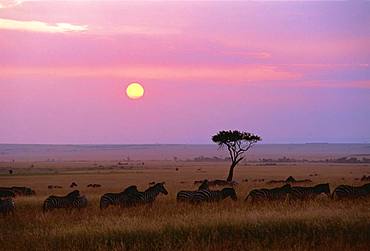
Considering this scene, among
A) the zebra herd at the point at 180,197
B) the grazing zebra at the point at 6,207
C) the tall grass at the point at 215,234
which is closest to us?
the tall grass at the point at 215,234

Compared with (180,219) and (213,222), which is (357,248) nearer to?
(213,222)

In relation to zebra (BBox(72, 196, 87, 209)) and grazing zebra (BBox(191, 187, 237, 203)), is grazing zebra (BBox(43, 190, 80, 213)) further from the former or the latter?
grazing zebra (BBox(191, 187, 237, 203))

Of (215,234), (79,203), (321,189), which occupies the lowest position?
(215,234)

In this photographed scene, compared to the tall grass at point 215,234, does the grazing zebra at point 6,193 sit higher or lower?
higher

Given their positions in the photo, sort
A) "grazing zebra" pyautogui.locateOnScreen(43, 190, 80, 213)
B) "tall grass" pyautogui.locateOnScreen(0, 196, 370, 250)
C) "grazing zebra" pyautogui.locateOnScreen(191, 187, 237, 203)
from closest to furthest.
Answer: "tall grass" pyautogui.locateOnScreen(0, 196, 370, 250) < "grazing zebra" pyautogui.locateOnScreen(43, 190, 80, 213) < "grazing zebra" pyautogui.locateOnScreen(191, 187, 237, 203)

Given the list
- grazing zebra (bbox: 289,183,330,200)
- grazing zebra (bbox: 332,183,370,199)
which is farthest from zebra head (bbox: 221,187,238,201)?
grazing zebra (bbox: 332,183,370,199)

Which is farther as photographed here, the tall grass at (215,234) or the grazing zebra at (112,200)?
the grazing zebra at (112,200)

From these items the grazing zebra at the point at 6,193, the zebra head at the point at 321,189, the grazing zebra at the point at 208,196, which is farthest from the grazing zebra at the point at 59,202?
the zebra head at the point at 321,189

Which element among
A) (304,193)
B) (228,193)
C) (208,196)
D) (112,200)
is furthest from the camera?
(228,193)

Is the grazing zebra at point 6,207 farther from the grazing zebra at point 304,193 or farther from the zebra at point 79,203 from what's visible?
the grazing zebra at point 304,193

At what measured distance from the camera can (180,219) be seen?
55.6ft

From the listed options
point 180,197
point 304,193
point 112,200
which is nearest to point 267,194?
point 304,193

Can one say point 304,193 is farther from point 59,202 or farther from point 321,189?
point 59,202

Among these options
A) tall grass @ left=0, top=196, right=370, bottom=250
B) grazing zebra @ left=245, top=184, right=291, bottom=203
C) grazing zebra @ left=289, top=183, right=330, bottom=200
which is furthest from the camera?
grazing zebra @ left=289, top=183, right=330, bottom=200
